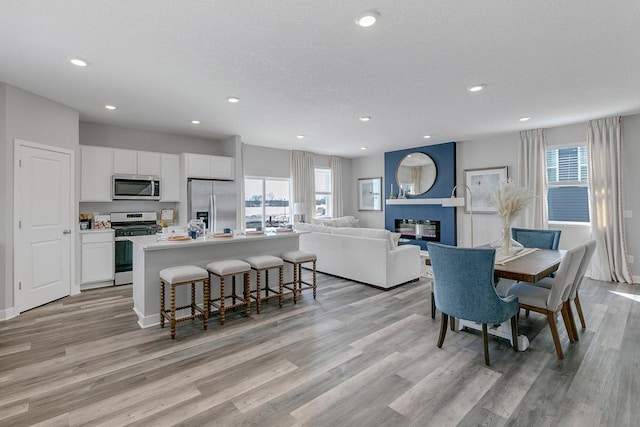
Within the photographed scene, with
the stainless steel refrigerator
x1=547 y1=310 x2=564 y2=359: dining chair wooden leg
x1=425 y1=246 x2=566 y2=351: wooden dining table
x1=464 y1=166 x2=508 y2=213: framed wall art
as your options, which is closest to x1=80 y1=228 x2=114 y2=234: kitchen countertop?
the stainless steel refrigerator

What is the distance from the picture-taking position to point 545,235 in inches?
158

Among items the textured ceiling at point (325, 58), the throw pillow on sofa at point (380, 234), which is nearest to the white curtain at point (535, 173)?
the textured ceiling at point (325, 58)

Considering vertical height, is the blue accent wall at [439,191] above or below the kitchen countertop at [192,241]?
above

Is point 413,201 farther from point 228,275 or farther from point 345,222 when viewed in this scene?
point 228,275

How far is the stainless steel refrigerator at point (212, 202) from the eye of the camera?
18.7 ft

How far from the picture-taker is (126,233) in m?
5.14

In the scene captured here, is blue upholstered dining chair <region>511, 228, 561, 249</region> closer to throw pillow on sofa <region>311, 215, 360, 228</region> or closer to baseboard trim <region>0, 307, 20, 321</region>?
throw pillow on sofa <region>311, 215, 360, 228</region>

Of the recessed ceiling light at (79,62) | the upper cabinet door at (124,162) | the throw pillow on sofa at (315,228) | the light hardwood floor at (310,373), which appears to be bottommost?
the light hardwood floor at (310,373)

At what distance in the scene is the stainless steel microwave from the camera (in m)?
5.16

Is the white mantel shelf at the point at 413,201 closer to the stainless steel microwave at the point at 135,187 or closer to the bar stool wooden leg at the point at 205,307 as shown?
the stainless steel microwave at the point at 135,187

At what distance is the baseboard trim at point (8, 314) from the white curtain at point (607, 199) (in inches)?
330

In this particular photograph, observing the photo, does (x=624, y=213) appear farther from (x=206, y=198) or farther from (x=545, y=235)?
(x=206, y=198)

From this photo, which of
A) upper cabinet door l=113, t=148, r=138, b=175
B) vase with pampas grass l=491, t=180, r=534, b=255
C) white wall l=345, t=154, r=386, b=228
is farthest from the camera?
white wall l=345, t=154, r=386, b=228

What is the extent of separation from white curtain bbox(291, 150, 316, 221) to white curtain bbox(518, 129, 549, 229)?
15.3 ft
